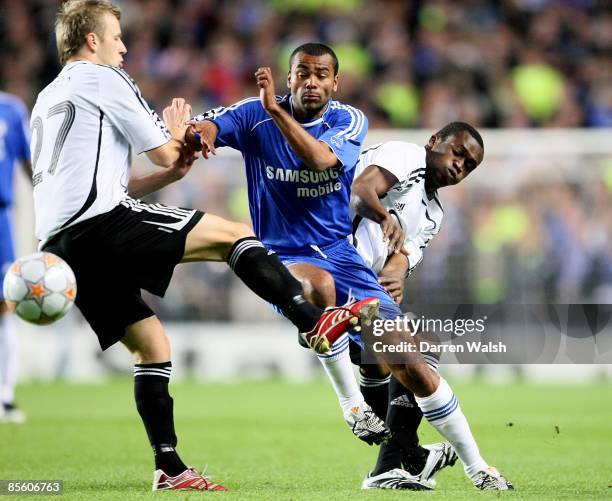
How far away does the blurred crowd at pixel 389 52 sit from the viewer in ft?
56.1

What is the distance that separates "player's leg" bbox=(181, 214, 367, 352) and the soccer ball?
0.59m

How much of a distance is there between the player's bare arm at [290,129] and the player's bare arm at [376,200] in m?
0.24

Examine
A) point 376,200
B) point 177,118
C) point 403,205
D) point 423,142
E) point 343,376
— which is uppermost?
point 423,142

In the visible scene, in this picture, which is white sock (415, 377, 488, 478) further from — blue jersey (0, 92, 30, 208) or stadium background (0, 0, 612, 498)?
blue jersey (0, 92, 30, 208)

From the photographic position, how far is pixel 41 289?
5.49 metres

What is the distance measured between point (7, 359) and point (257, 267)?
17.9ft

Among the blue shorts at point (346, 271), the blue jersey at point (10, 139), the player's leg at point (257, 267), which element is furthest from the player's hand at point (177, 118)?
the blue jersey at point (10, 139)

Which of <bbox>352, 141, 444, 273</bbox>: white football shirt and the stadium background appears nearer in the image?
<bbox>352, 141, 444, 273</bbox>: white football shirt

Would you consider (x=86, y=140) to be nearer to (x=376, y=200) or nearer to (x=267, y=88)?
(x=267, y=88)

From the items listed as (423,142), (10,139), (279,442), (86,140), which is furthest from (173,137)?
(423,142)

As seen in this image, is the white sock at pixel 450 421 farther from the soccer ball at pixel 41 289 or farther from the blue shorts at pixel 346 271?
the soccer ball at pixel 41 289

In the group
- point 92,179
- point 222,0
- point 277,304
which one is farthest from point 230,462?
point 222,0

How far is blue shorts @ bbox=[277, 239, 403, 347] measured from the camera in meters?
6.47

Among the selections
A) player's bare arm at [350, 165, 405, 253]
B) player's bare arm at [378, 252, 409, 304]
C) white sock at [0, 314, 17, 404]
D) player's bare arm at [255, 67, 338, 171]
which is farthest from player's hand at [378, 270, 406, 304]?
white sock at [0, 314, 17, 404]
